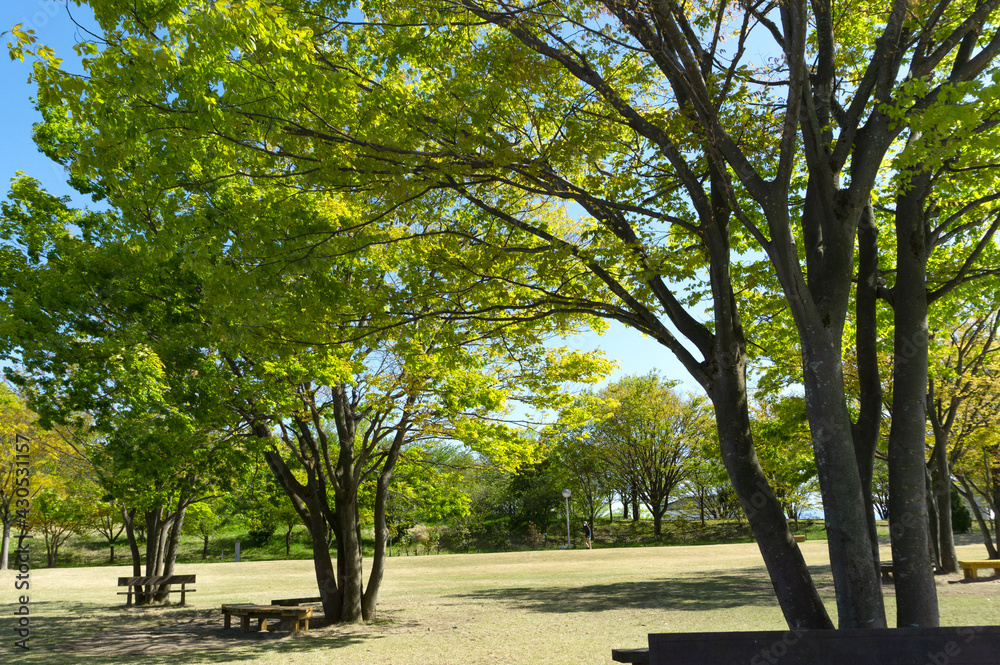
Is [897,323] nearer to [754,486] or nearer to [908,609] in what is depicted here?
[754,486]

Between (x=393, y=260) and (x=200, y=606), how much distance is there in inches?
477

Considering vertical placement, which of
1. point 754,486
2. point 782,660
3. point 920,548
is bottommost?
point 782,660

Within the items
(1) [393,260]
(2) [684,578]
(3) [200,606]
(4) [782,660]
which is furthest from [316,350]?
(2) [684,578]

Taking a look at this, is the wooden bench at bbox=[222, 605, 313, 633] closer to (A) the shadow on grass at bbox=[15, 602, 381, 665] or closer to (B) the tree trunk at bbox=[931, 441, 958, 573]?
(A) the shadow on grass at bbox=[15, 602, 381, 665]

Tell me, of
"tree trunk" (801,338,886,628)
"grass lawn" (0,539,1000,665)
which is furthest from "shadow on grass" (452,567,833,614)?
"tree trunk" (801,338,886,628)

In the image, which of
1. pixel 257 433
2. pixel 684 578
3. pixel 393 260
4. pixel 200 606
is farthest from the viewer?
→ pixel 684 578

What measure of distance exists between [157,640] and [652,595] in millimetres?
10066

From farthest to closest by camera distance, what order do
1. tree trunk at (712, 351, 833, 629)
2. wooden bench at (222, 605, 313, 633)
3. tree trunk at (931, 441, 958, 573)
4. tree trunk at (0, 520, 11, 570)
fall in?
1. tree trunk at (0, 520, 11, 570)
2. tree trunk at (931, 441, 958, 573)
3. wooden bench at (222, 605, 313, 633)
4. tree trunk at (712, 351, 833, 629)

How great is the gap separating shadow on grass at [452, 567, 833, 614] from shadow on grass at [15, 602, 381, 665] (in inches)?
182

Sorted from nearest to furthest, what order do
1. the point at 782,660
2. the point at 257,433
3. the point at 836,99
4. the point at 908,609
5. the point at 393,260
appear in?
the point at 782,660 → the point at 908,609 → the point at 836,99 → the point at 393,260 → the point at 257,433

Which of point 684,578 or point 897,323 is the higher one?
point 897,323

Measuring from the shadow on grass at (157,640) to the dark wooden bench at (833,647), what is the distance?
6.73 metres

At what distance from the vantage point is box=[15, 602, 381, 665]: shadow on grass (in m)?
9.73

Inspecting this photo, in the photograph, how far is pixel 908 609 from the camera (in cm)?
567
